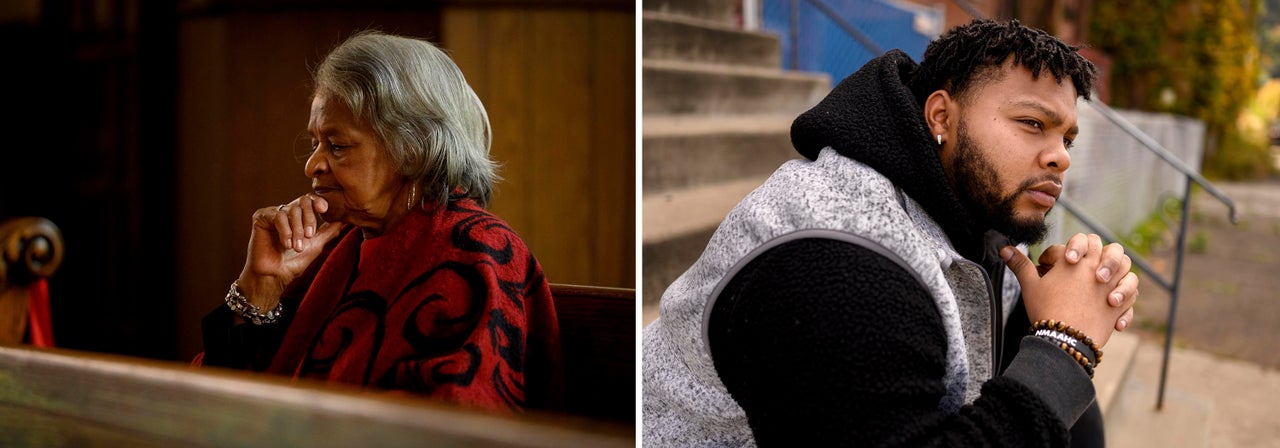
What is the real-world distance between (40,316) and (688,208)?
121cm

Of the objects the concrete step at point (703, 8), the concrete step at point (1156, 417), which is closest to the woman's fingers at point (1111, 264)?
the concrete step at point (703, 8)

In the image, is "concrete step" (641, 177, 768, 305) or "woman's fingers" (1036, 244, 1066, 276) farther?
"concrete step" (641, 177, 768, 305)

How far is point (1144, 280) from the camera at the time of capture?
4.82 meters

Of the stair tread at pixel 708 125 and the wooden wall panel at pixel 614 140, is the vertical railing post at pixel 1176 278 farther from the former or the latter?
the wooden wall panel at pixel 614 140

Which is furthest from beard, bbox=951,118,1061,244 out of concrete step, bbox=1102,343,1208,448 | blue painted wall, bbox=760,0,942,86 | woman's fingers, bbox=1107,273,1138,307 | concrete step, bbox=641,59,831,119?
blue painted wall, bbox=760,0,942,86

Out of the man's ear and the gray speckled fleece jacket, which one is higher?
the man's ear

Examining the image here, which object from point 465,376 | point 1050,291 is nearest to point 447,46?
point 465,376

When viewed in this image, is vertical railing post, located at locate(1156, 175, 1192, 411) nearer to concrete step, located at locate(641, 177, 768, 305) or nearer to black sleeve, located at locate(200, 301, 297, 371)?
concrete step, located at locate(641, 177, 768, 305)

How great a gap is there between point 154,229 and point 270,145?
0.71ft

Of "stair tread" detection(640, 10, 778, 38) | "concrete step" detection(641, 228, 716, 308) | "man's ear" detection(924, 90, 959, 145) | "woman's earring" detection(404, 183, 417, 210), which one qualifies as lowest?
"concrete step" detection(641, 228, 716, 308)

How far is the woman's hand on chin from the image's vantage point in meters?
0.95

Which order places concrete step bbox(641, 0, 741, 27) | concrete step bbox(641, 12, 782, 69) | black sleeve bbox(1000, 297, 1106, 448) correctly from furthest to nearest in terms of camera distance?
concrete step bbox(641, 0, 741, 27)
concrete step bbox(641, 12, 782, 69)
black sleeve bbox(1000, 297, 1106, 448)

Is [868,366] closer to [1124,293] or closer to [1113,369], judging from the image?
[1124,293]

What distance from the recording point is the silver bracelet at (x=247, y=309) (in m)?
0.97
